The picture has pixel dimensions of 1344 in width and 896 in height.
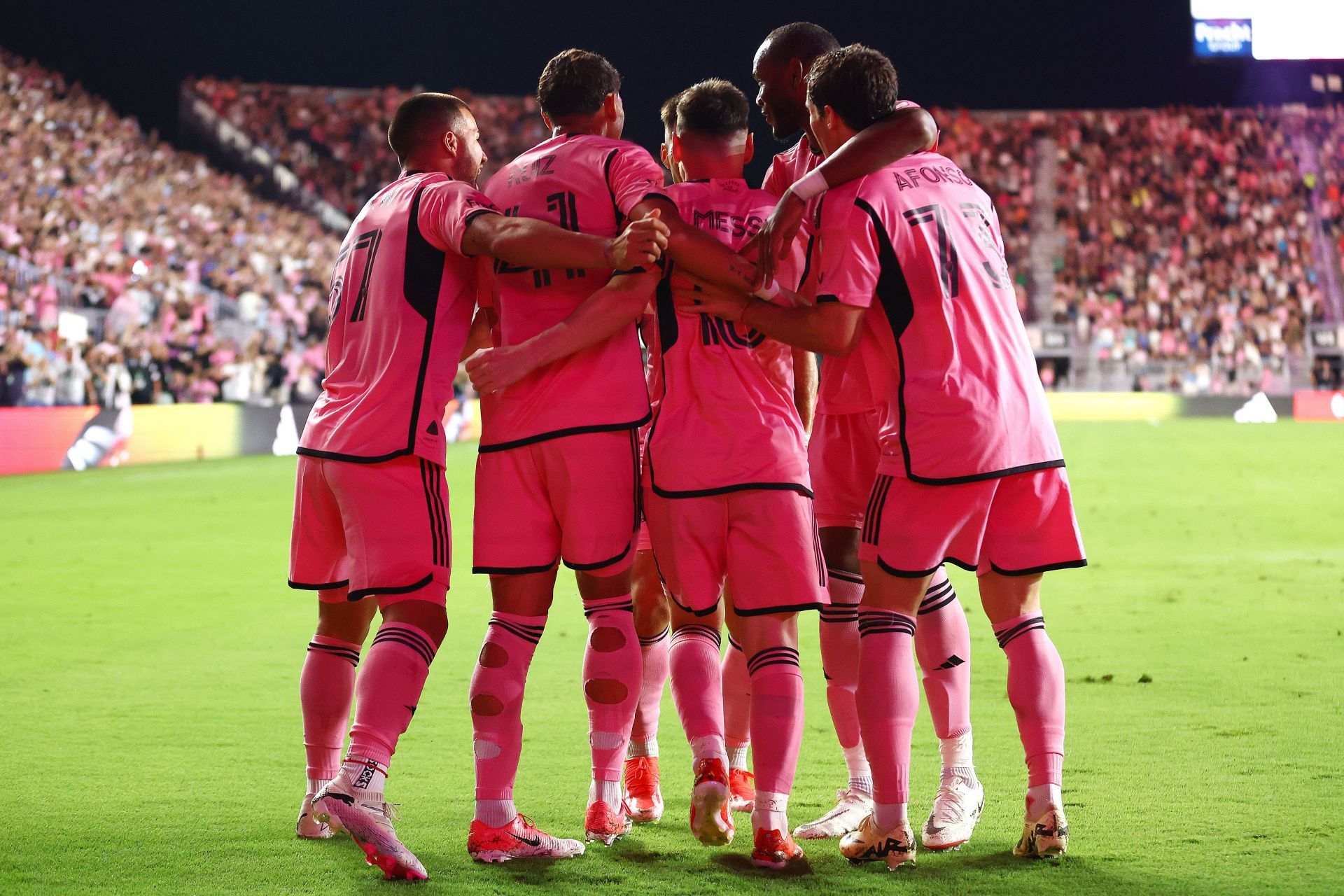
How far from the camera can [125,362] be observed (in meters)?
21.1

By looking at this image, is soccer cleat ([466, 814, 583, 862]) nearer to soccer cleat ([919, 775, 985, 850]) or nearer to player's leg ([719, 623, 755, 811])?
player's leg ([719, 623, 755, 811])

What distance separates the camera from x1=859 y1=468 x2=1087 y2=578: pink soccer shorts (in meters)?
3.55

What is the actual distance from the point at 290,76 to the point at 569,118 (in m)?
31.0

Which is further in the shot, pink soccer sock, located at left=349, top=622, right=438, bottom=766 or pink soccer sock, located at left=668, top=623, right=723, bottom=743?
pink soccer sock, located at left=668, top=623, right=723, bottom=743

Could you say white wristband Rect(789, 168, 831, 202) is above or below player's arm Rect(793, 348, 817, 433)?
above

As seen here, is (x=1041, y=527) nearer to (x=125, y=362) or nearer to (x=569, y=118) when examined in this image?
(x=569, y=118)

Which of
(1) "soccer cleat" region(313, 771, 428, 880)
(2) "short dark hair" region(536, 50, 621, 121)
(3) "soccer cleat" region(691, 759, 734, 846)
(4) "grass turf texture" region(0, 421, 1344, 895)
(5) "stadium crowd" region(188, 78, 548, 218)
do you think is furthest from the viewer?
(5) "stadium crowd" region(188, 78, 548, 218)

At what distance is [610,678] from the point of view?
3.68 m

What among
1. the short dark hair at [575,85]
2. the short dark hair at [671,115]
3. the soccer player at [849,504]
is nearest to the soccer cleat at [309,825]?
the soccer player at [849,504]

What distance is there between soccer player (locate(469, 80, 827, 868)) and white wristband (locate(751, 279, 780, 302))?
0.13 metres

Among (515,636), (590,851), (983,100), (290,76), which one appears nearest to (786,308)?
(515,636)

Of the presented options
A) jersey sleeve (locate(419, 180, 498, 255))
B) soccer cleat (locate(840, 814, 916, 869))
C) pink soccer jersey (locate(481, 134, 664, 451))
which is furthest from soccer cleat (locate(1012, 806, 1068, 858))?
jersey sleeve (locate(419, 180, 498, 255))

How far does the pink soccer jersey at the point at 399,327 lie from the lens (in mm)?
3639

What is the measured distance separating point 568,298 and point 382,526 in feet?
2.69
